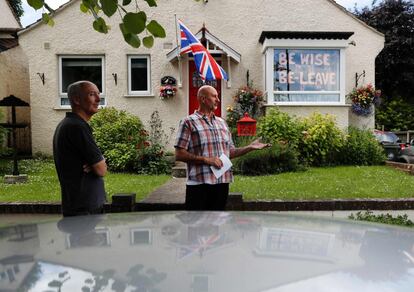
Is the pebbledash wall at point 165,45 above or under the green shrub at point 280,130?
above

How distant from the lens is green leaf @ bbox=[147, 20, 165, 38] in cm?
255

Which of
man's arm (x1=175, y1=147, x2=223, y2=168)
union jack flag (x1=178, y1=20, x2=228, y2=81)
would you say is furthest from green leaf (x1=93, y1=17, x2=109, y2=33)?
union jack flag (x1=178, y1=20, x2=228, y2=81)

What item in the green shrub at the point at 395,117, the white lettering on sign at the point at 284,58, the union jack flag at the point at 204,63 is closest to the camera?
the union jack flag at the point at 204,63

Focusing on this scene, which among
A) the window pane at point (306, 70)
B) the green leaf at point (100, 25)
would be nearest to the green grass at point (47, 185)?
the green leaf at point (100, 25)

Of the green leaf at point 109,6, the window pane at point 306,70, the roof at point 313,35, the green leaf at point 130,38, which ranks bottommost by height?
the green leaf at point 130,38

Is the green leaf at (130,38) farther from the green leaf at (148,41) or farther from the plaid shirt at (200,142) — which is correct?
the plaid shirt at (200,142)

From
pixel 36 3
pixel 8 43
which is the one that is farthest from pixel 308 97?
pixel 36 3

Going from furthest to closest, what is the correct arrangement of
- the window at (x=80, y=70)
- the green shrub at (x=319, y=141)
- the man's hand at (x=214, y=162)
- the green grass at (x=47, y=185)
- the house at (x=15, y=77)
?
the house at (x=15, y=77) → the window at (x=80, y=70) → the green shrub at (x=319, y=141) → the green grass at (x=47, y=185) → the man's hand at (x=214, y=162)

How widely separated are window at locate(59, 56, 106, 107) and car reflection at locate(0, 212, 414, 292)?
11.7 metres

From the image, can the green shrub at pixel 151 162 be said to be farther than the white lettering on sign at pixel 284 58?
No

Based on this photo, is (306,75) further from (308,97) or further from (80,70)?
(80,70)

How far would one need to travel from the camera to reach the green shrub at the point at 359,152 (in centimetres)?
1128

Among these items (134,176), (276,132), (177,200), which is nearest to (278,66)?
(276,132)

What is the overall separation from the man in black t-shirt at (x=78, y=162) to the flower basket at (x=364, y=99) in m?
10.7
